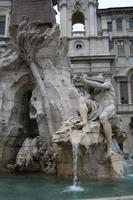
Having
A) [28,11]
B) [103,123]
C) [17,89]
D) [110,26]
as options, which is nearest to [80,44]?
[110,26]

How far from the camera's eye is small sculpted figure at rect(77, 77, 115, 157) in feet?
21.7

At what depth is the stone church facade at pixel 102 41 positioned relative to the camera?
25438 mm

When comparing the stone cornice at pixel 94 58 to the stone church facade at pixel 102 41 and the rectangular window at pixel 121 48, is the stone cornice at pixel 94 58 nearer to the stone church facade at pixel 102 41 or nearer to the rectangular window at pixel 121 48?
the stone church facade at pixel 102 41

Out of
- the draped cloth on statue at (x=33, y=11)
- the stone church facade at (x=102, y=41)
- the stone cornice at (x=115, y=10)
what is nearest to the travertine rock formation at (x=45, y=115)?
the draped cloth on statue at (x=33, y=11)

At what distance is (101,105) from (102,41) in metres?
20.6

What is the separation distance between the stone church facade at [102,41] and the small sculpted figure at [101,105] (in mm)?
16020

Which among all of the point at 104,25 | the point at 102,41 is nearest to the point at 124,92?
the point at 102,41

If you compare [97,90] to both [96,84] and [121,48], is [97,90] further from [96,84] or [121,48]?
[121,48]

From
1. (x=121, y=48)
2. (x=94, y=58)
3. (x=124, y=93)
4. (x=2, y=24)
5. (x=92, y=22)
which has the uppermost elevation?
(x=2, y=24)

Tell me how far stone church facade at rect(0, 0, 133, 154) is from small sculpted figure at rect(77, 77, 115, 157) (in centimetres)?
1602

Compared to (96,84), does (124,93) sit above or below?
above

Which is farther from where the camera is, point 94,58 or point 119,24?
point 119,24

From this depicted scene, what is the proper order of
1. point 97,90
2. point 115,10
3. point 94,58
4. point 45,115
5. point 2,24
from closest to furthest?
point 97,90 → point 45,115 → point 94,58 → point 115,10 → point 2,24

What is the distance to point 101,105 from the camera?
7191 millimetres
